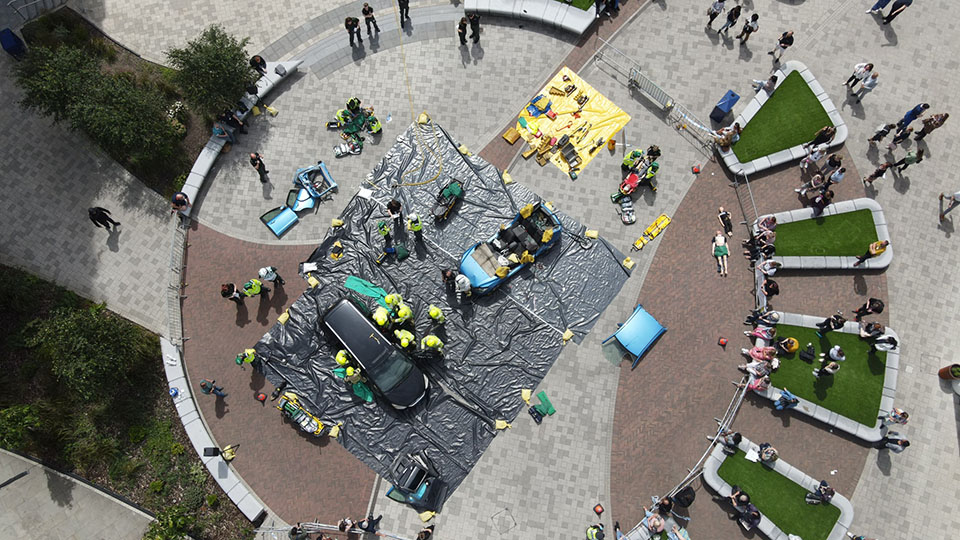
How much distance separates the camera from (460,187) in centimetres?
2166

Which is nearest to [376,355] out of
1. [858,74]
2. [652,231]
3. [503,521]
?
[503,521]

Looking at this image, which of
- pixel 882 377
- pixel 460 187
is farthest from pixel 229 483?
pixel 882 377

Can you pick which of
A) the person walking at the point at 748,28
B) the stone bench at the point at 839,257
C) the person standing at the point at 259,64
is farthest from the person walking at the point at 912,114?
the person standing at the point at 259,64

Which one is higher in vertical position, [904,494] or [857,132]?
[857,132]

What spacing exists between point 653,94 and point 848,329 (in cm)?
1285

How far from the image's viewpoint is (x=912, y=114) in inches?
856

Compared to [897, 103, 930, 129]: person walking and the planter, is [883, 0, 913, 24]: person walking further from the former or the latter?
the planter

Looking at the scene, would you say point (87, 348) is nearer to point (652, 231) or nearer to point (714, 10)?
point (652, 231)

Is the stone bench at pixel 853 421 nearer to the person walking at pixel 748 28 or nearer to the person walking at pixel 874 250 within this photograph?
the person walking at pixel 874 250

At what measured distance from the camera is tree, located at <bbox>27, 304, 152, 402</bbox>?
18.2 m

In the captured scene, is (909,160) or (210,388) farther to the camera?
(909,160)

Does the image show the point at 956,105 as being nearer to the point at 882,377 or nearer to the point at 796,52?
the point at 796,52

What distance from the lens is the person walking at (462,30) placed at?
22344 mm

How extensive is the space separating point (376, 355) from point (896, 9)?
27931mm
